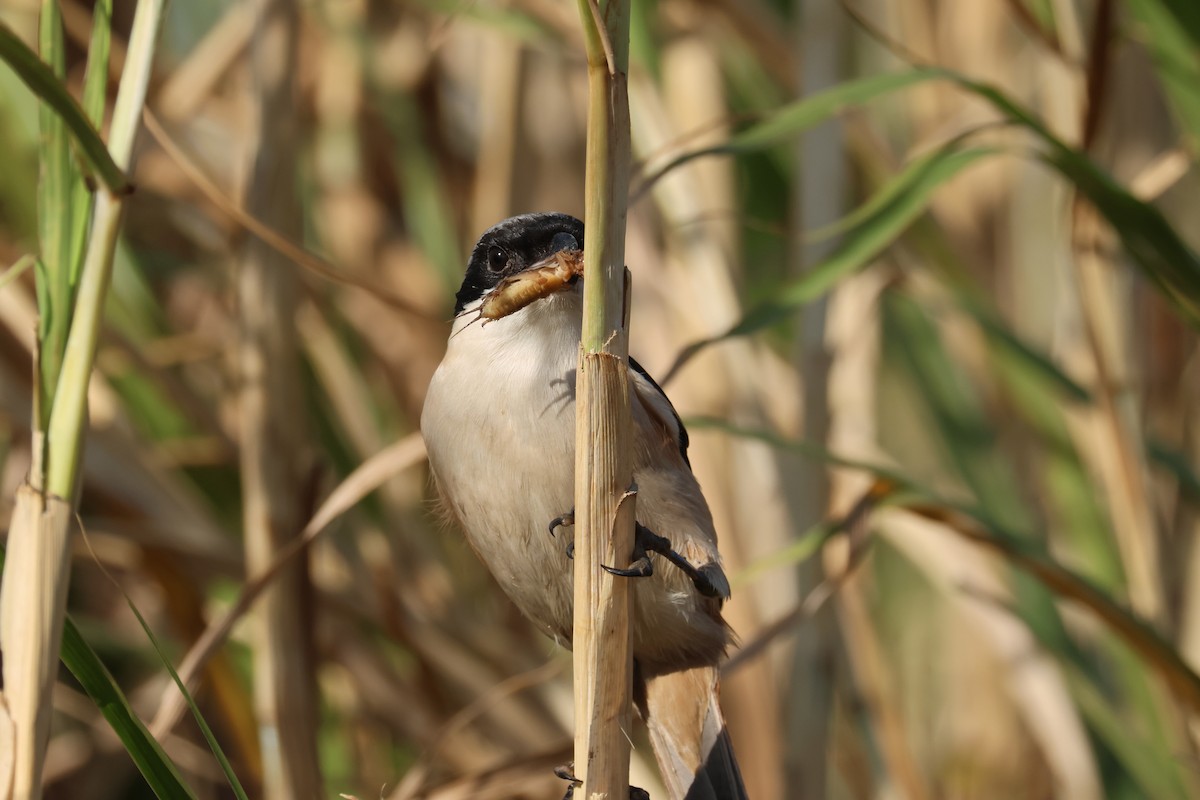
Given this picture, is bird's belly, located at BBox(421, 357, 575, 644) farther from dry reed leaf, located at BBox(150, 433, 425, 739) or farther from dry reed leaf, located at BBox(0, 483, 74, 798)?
dry reed leaf, located at BBox(0, 483, 74, 798)

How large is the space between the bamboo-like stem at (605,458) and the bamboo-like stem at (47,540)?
45cm

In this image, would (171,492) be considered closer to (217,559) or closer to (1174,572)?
(217,559)

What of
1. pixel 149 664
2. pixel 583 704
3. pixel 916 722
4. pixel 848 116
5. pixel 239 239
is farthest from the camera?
pixel 916 722

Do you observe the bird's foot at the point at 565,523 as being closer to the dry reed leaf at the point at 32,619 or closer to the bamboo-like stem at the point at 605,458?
the bamboo-like stem at the point at 605,458

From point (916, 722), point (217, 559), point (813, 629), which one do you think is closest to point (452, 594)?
point (217, 559)

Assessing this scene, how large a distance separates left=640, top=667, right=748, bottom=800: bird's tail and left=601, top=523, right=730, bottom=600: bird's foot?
0.50 ft

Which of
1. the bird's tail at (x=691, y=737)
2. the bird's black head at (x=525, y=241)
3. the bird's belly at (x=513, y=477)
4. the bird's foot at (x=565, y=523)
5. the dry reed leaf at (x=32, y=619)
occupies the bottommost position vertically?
the bird's tail at (x=691, y=737)

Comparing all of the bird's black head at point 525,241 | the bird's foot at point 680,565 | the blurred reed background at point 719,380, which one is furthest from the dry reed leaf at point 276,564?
the bird's foot at point 680,565

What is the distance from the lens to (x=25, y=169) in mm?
2658

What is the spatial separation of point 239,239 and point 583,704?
1.43 metres

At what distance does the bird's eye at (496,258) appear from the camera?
1730mm

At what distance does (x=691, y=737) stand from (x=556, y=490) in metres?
0.42

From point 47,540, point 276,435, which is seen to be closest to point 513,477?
point 47,540

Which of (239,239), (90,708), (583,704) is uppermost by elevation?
(239,239)
